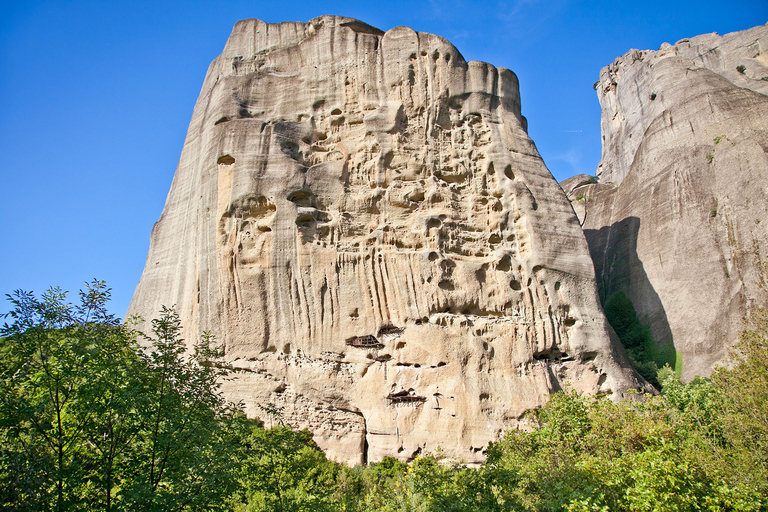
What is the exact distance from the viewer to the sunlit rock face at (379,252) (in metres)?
19.4

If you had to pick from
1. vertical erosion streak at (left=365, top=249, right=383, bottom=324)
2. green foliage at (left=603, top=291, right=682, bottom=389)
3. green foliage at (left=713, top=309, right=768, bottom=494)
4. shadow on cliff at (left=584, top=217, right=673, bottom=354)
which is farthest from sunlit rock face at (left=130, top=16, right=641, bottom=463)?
shadow on cliff at (left=584, top=217, right=673, bottom=354)

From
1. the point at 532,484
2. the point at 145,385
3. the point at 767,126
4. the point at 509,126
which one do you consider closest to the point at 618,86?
the point at 767,126

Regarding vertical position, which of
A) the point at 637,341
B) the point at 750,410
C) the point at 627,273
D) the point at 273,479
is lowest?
the point at 273,479

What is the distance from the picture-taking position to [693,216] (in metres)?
27.0

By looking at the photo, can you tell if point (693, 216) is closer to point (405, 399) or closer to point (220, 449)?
point (405, 399)

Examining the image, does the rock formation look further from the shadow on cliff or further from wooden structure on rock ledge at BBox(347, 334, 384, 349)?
wooden structure on rock ledge at BBox(347, 334, 384, 349)

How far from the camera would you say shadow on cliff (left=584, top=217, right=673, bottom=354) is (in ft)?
88.3

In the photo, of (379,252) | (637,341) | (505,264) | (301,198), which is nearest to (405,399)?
(379,252)

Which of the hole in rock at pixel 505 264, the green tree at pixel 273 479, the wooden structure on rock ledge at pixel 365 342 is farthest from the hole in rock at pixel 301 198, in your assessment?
the green tree at pixel 273 479

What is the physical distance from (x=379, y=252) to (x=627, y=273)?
15.6 meters

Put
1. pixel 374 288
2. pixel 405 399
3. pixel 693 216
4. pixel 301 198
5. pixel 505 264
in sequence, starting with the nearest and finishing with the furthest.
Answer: pixel 405 399 < pixel 374 288 < pixel 505 264 < pixel 301 198 < pixel 693 216

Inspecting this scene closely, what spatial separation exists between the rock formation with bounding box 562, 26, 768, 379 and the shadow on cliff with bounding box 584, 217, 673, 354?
0.19ft

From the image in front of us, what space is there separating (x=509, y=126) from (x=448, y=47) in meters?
4.30

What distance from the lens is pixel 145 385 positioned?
9852 millimetres
